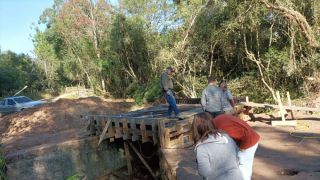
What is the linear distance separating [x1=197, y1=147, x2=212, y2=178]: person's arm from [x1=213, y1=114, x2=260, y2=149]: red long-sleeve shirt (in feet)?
1.47

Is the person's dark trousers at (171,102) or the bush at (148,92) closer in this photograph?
the person's dark trousers at (171,102)

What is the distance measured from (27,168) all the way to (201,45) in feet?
38.6

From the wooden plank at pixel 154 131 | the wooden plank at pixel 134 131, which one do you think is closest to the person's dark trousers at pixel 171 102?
the wooden plank at pixel 154 131

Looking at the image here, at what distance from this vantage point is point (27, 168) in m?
13.5

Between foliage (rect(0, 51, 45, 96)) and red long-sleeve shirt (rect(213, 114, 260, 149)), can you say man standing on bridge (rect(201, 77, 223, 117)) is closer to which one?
red long-sleeve shirt (rect(213, 114, 260, 149))

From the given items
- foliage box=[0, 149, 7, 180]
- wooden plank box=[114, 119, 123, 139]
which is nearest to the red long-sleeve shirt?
wooden plank box=[114, 119, 123, 139]

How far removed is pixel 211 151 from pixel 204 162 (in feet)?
0.38

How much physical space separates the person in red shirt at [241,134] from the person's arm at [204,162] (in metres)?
0.36

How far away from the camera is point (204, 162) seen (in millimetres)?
3537

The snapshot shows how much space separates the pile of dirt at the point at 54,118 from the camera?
828 inches

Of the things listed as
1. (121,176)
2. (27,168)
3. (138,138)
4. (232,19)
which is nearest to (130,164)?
(121,176)

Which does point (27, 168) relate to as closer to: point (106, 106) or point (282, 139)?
point (282, 139)

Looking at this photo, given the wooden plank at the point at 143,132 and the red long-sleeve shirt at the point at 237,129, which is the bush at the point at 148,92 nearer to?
the wooden plank at the point at 143,132

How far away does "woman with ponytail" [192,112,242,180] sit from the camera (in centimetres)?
351
